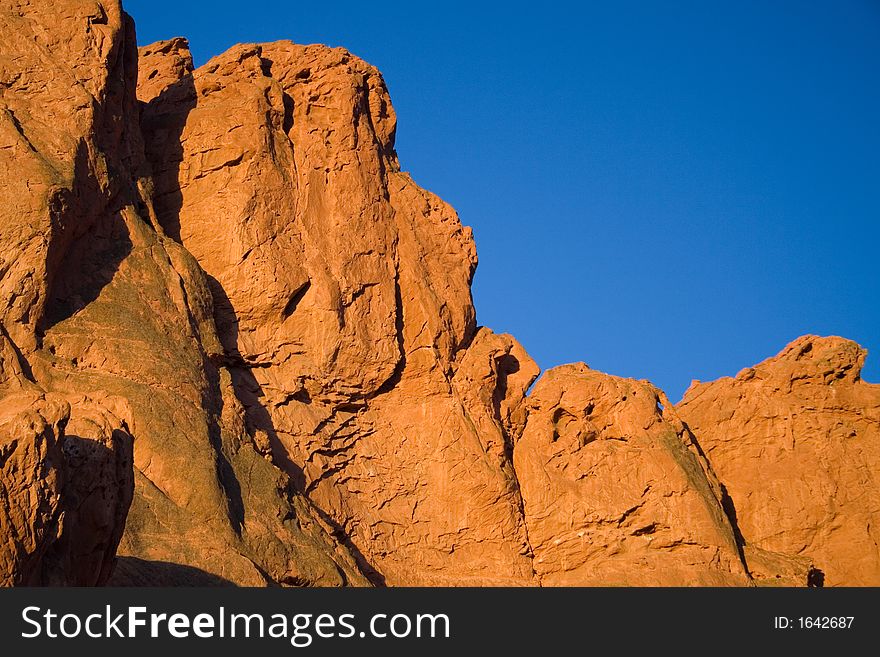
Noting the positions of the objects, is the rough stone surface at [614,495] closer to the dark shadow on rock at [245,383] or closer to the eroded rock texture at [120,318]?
the dark shadow on rock at [245,383]

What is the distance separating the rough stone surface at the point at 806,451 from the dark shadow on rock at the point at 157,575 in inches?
932

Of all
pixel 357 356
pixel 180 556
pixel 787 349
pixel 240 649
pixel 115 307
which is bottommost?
pixel 240 649

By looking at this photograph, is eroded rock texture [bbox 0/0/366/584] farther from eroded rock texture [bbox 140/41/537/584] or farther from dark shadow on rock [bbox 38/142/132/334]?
eroded rock texture [bbox 140/41/537/584]

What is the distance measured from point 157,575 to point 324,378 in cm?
1429

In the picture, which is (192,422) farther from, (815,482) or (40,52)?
(815,482)

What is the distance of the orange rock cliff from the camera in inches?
1168

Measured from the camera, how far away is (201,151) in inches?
1548

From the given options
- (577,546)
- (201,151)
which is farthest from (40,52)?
(577,546)

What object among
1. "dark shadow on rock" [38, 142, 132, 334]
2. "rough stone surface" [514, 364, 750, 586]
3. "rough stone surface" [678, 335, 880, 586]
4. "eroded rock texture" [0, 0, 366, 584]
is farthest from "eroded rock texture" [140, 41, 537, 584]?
"rough stone surface" [678, 335, 880, 586]

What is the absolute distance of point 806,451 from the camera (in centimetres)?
4484

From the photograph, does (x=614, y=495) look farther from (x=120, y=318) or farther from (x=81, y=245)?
(x=81, y=245)

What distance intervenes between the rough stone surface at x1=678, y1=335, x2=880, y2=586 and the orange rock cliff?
80mm

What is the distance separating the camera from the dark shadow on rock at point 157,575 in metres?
22.8

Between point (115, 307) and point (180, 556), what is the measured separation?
781cm
